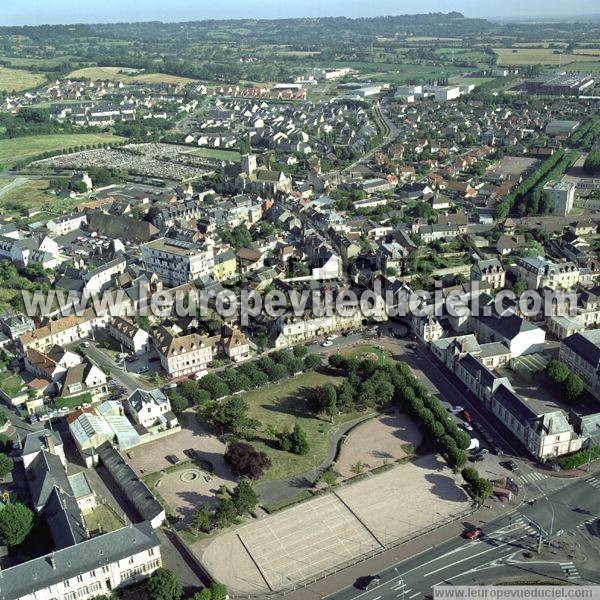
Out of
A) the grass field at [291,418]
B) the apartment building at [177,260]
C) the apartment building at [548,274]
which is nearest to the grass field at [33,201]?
the apartment building at [177,260]

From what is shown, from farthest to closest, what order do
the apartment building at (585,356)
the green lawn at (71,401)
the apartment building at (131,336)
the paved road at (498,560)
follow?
the apartment building at (131,336), the apartment building at (585,356), the green lawn at (71,401), the paved road at (498,560)

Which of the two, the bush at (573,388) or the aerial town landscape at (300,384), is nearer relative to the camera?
the aerial town landscape at (300,384)

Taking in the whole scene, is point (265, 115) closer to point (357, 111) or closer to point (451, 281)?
point (357, 111)

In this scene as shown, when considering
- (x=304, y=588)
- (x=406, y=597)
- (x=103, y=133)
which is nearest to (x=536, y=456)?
(x=406, y=597)

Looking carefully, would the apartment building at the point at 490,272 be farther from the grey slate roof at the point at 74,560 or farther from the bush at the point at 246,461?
the grey slate roof at the point at 74,560

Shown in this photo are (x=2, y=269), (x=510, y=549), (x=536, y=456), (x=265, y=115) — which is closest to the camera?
(x=510, y=549)
